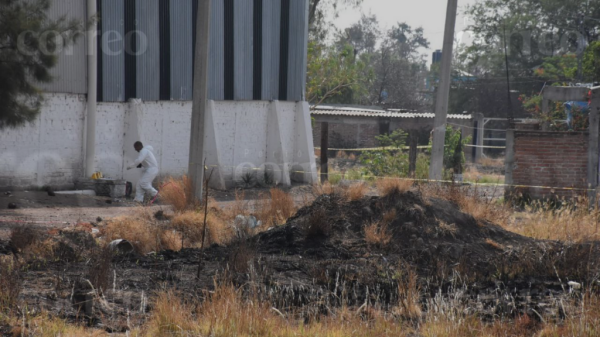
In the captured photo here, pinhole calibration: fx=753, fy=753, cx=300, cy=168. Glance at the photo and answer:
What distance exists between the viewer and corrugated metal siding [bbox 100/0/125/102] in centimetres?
1883

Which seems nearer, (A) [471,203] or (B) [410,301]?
(B) [410,301]

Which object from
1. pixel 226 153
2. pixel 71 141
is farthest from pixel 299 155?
pixel 71 141

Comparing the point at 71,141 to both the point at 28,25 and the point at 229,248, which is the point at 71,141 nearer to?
the point at 28,25

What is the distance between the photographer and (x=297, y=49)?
23312 millimetres

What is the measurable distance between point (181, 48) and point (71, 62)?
3.42 meters

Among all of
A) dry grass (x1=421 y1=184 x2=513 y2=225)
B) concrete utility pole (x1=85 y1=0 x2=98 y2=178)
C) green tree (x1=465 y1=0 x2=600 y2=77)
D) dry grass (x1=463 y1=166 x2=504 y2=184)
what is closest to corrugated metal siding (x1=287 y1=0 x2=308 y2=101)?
dry grass (x1=463 y1=166 x2=504 y2=184)

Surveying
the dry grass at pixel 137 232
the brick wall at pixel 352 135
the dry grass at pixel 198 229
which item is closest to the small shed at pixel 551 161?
the dry grass at pixel 198 229

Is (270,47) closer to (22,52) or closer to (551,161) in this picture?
(551,161)

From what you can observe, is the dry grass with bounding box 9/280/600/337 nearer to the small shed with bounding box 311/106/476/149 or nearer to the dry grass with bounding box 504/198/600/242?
the dry grass with bounding box 504/198/600/242

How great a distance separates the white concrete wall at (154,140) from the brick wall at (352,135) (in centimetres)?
1421

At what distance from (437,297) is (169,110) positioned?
1447 centimetres

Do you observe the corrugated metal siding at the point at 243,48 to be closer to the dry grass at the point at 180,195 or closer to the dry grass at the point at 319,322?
the dry grass at the point at 180,195

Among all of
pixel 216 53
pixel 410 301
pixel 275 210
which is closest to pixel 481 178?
pixel 216 53

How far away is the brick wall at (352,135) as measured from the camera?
124 ft
